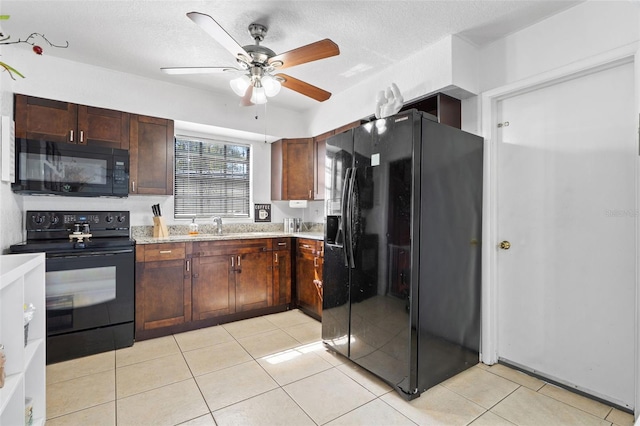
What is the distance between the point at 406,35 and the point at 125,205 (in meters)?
3.23

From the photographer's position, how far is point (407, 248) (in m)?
2.10

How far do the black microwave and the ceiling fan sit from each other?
52.8 inches

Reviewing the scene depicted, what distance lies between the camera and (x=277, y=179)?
4395 millimetres

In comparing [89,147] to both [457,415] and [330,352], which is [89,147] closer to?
[330,352]

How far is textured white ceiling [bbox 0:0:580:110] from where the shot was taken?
7.22ft

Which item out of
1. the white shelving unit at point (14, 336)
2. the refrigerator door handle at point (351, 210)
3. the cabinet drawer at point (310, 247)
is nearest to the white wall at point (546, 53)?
the refrigerator door handle at point (351, 210)

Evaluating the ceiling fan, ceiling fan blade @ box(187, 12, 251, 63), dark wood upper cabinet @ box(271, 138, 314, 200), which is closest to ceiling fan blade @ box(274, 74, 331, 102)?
the ceiling fan

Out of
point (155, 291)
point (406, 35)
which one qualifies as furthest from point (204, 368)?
point (406, 35)

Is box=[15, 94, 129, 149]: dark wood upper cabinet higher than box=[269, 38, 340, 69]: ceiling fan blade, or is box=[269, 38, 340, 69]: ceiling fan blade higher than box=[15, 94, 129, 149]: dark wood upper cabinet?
box=[269, 38, 340, 69]: ceiling fan blade

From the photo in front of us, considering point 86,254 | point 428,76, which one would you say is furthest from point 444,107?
point 86,254

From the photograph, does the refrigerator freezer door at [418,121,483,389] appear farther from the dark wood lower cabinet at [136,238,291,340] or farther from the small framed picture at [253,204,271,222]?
the small framed picture at [253,204,271,222]

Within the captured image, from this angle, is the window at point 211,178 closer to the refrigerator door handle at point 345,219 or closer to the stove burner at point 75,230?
the stove burner at point 75,230

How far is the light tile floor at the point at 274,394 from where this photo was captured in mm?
1892

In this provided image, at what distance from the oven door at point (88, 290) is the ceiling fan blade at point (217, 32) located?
204cm
